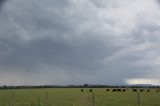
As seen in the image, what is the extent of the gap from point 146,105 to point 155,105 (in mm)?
1230

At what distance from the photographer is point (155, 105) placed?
146ft

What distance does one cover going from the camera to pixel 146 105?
4453 centimetres

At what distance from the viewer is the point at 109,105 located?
45.5 meters

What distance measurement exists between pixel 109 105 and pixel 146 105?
4998mm

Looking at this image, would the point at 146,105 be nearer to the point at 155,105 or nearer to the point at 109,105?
the point at 155,105

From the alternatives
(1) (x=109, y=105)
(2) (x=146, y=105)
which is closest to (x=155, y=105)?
(2) (x=146, y=105)

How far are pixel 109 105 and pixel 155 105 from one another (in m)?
6.20
